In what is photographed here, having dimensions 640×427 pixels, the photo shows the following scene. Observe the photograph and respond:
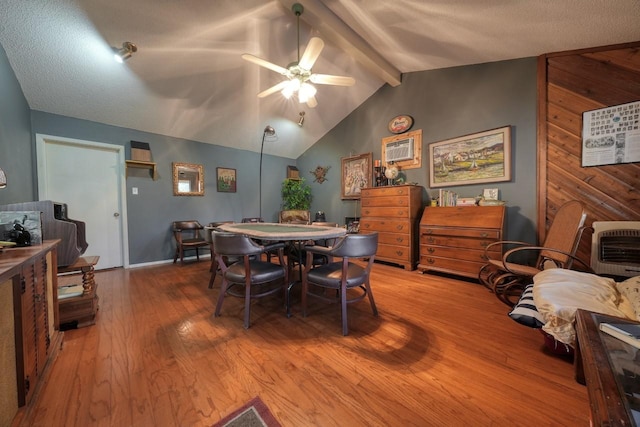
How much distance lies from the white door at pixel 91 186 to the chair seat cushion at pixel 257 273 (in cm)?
302

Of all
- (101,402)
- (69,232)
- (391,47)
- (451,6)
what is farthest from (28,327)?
(391,47)

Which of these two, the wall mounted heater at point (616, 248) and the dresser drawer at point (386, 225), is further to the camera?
the dresser drawer at point (386, 225)

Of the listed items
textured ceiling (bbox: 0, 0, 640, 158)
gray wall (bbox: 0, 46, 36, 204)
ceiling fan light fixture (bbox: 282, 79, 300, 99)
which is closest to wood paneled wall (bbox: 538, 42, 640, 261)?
textured ceiling (bbox: 0, 0, 640, 158)

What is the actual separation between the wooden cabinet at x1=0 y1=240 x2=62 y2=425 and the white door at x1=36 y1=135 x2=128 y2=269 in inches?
109

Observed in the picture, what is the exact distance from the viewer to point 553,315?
124 cm

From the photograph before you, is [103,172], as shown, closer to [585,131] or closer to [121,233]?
[121,233]

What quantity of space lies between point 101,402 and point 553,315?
2.48m

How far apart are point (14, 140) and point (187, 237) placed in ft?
7.66

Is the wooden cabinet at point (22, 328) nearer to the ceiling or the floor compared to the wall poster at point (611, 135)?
nearer to the floor

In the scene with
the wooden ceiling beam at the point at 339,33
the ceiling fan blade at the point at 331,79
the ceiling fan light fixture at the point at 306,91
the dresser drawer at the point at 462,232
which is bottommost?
the dresser drawer at the point at 462,232

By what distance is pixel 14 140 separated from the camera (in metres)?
2.36

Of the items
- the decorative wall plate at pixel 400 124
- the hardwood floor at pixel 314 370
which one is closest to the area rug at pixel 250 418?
the hardwood floor at pixel 314 370

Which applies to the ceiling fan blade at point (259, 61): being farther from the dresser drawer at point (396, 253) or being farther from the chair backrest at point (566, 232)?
the chair backrest at point (566, 232)

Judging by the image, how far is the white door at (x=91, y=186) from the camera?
10.2ft
